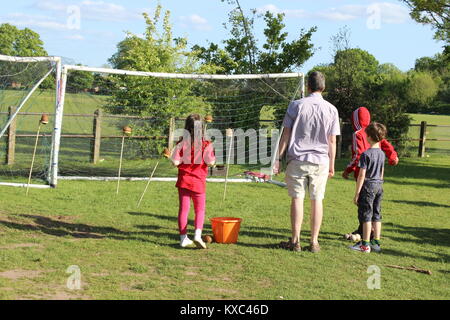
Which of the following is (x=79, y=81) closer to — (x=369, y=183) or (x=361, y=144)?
(x=361, y=144)

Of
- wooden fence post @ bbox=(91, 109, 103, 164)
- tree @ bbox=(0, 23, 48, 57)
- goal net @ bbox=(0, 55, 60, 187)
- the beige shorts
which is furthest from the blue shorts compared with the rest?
tree @ bbox=(0, 23, 48, 57)

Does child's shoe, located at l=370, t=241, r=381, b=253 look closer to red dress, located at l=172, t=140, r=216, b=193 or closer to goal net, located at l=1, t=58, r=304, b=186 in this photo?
red dress, located at l=172, t=140, r=216, b=193

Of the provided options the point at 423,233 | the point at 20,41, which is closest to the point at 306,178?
the point at 423,233

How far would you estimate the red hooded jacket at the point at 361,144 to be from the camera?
7445 millimetres

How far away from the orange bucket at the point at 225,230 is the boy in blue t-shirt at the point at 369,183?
141 cm

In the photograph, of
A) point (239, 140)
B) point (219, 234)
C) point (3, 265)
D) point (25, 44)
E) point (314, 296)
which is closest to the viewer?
point (314, 296)

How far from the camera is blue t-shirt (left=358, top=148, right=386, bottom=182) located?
7176mm

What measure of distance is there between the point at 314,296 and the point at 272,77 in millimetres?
8767

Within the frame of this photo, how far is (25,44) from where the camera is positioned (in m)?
32.2

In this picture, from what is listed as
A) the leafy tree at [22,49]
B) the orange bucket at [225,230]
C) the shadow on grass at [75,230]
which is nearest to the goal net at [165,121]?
the leafy tree at [22,49]

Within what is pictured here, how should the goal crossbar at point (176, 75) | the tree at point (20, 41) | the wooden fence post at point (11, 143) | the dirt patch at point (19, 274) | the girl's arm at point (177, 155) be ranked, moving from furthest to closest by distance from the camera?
1. the tree at point (20, 41)
2. the wooden fence post at point (11, 143)
3. the goal crossbar at point (176, 75)
4. the girl's arm at point (177, 155)
5. the dirt patch at point (19, 274)

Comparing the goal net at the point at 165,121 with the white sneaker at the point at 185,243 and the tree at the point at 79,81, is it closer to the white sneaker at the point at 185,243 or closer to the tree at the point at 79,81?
the tree at the point at 79,81
